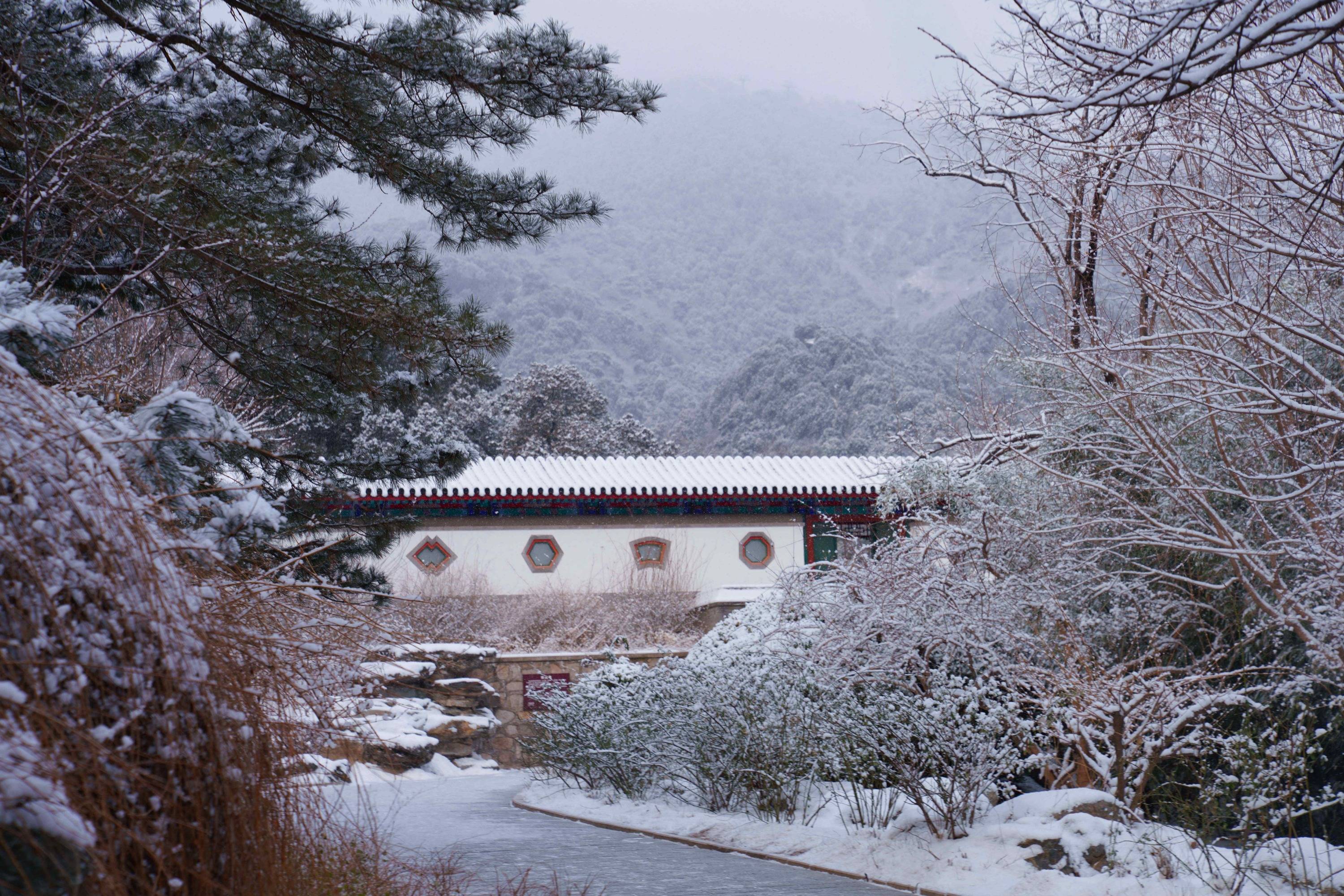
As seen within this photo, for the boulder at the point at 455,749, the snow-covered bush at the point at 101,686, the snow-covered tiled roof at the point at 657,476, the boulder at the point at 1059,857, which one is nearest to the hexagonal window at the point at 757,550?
the snow-covered tiled roof at the point at 657,476

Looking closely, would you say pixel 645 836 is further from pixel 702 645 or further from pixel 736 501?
pixel 736 501

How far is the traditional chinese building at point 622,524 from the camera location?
18.7m

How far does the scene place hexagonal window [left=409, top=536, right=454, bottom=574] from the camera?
1845 cm

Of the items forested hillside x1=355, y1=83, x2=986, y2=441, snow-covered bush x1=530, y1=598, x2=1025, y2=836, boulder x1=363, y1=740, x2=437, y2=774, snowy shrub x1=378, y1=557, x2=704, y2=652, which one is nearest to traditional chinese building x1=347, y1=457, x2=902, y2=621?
snowy shrub x1=378, y1=557, x2=704, y2=652

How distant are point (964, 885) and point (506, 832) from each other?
3.95 meters

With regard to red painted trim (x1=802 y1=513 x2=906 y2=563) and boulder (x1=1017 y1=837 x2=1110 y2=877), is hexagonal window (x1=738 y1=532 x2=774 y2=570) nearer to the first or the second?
red painted trim (x1=802 y1=513 x2=906 y2=563)

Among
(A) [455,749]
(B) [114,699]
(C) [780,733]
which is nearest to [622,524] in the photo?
(A) [455,749]

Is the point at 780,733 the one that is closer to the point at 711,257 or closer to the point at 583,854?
the point at 583,854

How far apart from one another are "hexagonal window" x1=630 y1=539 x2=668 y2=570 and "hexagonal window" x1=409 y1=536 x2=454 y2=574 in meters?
3.22

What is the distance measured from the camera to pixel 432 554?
18672 millimetres

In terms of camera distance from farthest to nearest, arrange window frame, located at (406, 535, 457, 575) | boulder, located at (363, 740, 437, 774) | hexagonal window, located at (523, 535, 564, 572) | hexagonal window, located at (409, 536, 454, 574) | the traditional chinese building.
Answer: hexagonal window, located at (523, 535, 564, 572), the traditional chinese building, hexagonal window, located at (409, 536, 454, 574), window frame, located at (406, 535, 457, 575), boulder, located at (363, 740, 437, 774)

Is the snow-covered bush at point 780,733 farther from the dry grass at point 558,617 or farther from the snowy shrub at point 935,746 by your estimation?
the dry grass at point 558,617

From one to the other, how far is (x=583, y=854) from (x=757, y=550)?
41.4 ft

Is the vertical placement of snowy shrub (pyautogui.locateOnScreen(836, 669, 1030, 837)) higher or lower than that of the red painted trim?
lower
